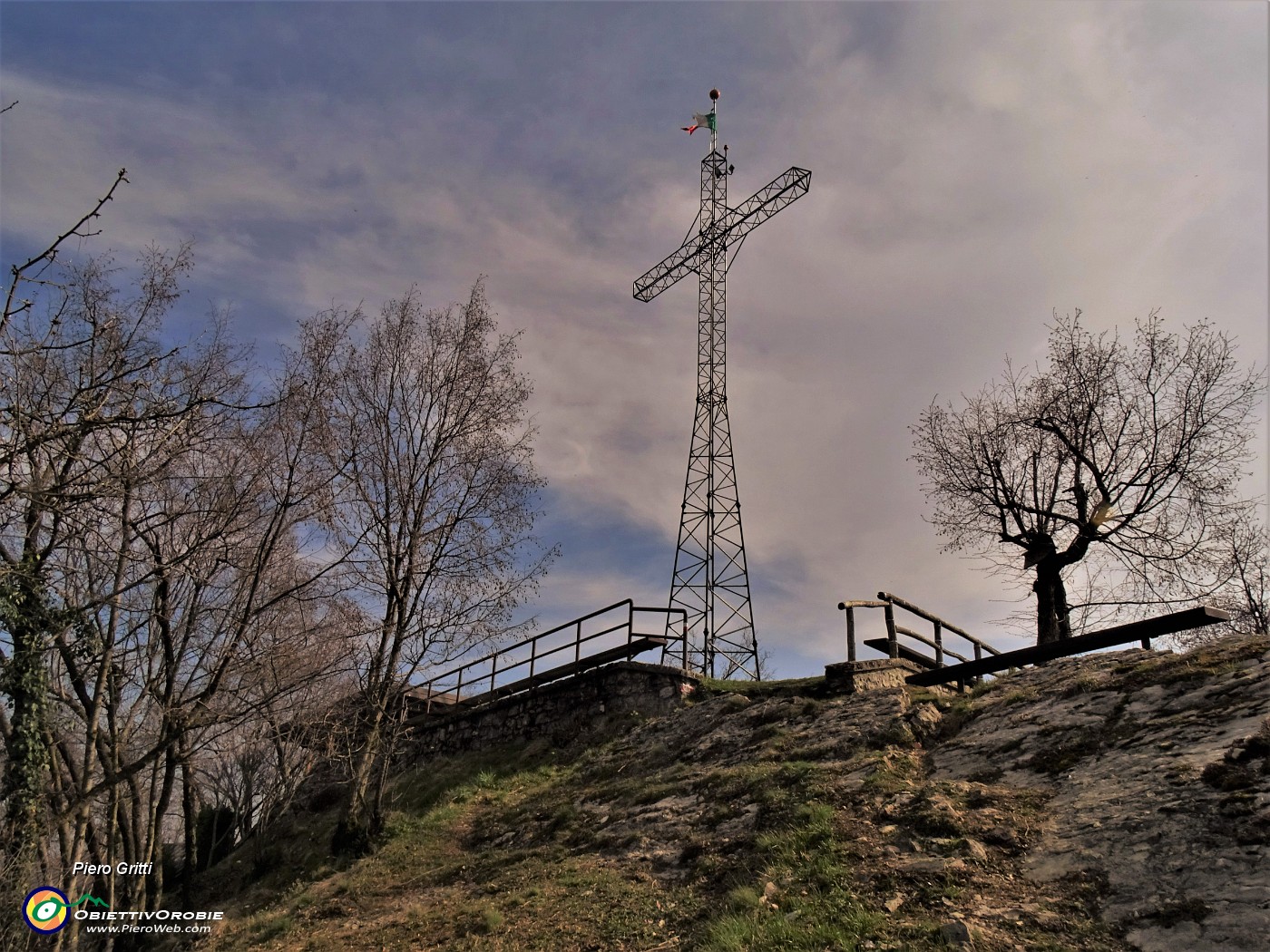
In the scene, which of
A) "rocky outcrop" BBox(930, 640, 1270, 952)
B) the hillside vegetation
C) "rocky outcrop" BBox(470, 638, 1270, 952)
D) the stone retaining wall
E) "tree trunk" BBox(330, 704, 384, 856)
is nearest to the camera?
"rocky outcrop" BBox(930, 640, 1270, 952)

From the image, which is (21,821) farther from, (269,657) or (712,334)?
(712,334)

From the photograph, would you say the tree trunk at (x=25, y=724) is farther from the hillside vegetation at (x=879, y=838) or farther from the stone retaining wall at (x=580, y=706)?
the stone retaining wall at (x=580, y=706)

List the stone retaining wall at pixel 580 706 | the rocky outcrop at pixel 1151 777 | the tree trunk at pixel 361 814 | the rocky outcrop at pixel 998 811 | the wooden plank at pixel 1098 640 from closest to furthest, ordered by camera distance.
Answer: the rocky outcrop at pixel 1151 777 → the rocky outcrop at pixel 998 811 → the wooden plank at pixel 1098 640 → the tree trunk at pixel 361 814 → the stone retaining wall at pixel 580 706

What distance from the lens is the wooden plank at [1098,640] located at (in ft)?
32.1

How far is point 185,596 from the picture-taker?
41.2ft

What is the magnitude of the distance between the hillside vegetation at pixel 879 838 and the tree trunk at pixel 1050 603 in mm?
5512

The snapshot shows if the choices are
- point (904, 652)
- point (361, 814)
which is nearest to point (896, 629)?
point (904, 652)

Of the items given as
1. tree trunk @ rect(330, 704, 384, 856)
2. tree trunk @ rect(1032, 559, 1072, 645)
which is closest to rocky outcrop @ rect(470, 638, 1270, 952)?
tree trunk @ rect(330, 704, 384, 856)

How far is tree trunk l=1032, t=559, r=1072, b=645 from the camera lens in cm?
1625

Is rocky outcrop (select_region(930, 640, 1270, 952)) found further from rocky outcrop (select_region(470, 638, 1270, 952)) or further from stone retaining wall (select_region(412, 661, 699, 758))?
stone retaining wall (select_region(412, 661, 699, 758))

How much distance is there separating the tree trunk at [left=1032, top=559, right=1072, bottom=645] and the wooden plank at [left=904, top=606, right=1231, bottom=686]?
15.8 ft

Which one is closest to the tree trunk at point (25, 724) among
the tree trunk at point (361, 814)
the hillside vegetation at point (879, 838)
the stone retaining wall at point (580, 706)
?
the hillside vegetation at point (879, 838)

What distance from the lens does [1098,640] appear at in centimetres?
1082

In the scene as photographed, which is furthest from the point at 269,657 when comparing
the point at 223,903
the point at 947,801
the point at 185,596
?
the point at 947,801
